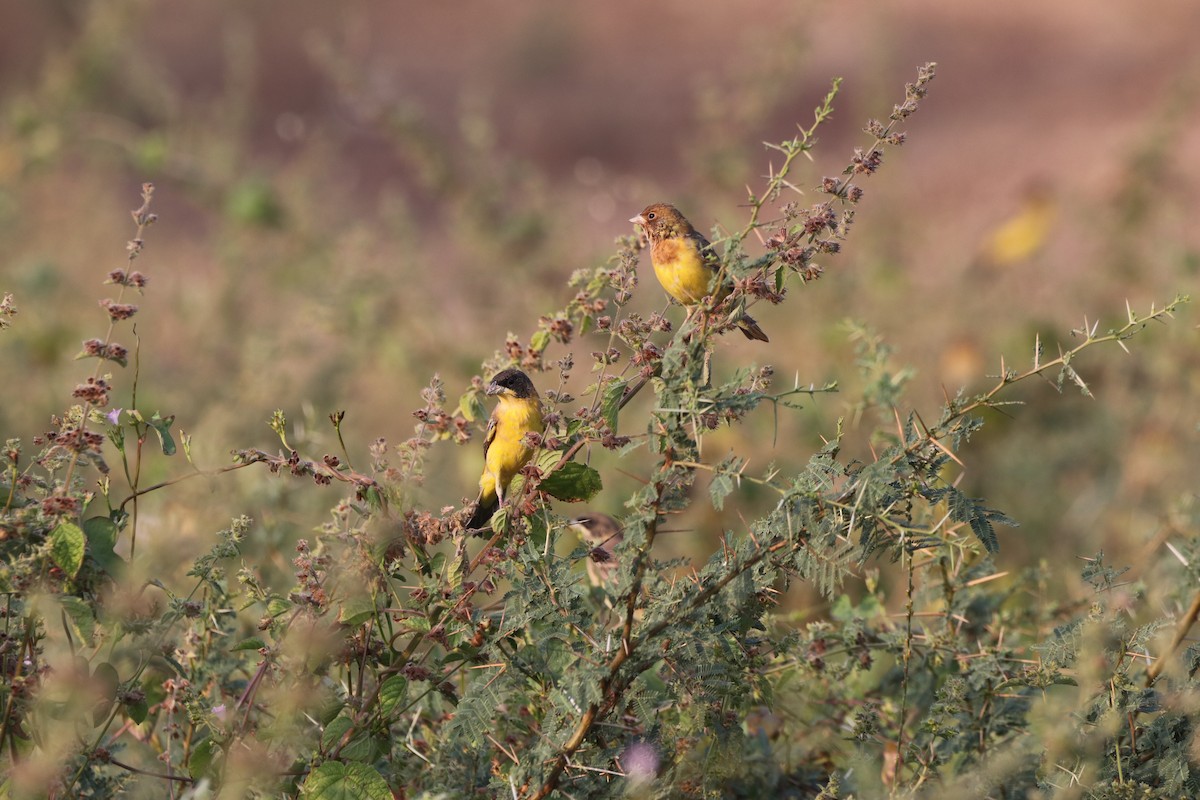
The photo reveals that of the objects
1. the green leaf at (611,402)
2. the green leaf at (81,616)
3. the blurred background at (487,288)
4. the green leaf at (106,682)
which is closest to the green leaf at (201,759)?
the green leaf at (106,682)

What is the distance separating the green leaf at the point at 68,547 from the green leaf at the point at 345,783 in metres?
0.46

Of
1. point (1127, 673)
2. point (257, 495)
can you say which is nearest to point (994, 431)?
point (257, 495)

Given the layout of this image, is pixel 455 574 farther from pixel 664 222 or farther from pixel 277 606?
pixel 664 222

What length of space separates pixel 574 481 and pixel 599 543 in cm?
16

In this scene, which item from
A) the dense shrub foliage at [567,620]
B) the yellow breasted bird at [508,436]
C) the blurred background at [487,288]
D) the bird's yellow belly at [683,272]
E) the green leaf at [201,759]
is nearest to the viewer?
the dense shrub foliage at [567,620]

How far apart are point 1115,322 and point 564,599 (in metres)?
5.38

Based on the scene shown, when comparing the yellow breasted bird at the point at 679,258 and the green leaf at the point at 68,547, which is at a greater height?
the yellow breasted bird at the point at 679,258

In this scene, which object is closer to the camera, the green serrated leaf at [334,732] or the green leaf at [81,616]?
the green leaf at [81,616]

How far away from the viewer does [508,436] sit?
320 cm

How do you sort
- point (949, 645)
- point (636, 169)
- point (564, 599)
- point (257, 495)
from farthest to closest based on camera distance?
point (636, 169) < point (257, 495) < point (949, 645) < point (564, 599)

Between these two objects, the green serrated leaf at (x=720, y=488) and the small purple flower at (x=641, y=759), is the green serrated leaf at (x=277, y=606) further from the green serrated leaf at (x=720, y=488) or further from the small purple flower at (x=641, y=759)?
the green serrated leaf at (x=720, y=488)

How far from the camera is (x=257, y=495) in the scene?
3842 mm

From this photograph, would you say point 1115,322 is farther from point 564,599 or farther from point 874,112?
point 564,599

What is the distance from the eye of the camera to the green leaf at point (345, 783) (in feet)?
6.24
